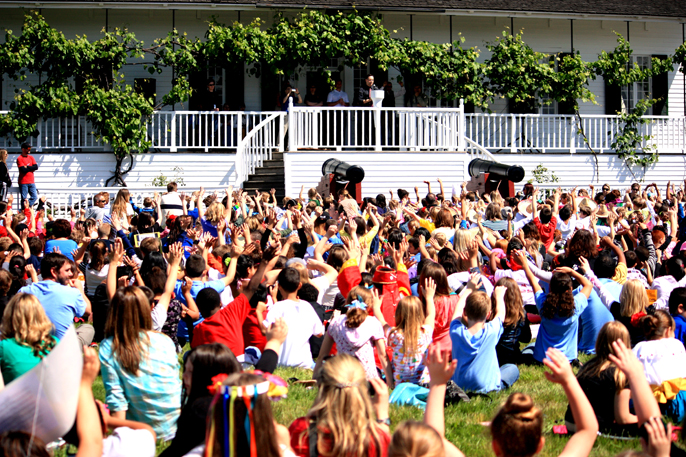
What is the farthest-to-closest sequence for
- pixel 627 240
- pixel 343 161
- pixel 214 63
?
1. pixel 214 63
2. pixel 343 161
3. pixel 627 240

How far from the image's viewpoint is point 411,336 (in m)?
5.98

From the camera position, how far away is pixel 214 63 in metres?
20.2

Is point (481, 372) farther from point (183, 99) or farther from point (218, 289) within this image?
point (183, 99)

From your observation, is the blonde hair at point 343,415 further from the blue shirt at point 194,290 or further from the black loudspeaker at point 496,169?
the black loudspeaker at point 496,169

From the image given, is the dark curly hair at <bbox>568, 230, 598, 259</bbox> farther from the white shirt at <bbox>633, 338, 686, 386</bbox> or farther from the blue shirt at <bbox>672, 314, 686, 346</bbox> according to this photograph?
the white shirt at <bbox>633, 338, 686, 386</bbox>

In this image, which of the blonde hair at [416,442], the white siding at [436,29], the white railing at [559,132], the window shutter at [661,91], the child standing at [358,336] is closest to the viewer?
the blonde hair at [416,442]

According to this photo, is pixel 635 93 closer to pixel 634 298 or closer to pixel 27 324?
pixel 634 298

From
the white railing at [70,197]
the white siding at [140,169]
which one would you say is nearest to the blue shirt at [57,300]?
the white railing at [70,197]

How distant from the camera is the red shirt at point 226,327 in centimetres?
586

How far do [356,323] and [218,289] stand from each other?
180 centimetres

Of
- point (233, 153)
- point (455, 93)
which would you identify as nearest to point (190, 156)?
point (233, 153)

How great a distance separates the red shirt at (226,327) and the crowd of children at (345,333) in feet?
0.05

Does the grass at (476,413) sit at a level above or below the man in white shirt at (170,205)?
below

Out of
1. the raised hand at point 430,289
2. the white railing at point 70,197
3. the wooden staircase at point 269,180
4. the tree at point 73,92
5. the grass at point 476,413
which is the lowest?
the grass at point 476,413
